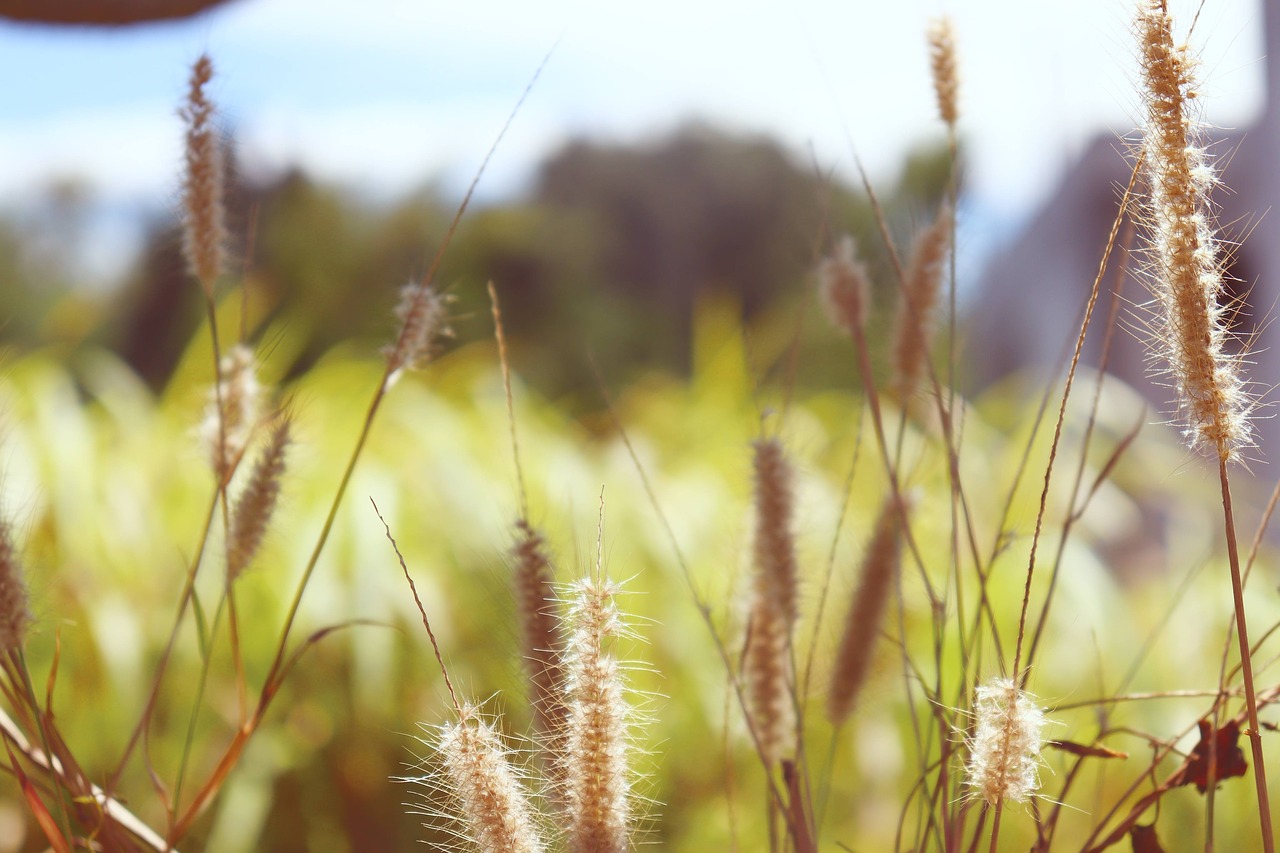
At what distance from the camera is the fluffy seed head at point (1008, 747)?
18 centimetres

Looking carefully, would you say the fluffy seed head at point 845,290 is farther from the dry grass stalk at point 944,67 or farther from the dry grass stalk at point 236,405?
the dry grass stalk at point 236,405

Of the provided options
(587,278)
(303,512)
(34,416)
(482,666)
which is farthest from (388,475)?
(587,278)

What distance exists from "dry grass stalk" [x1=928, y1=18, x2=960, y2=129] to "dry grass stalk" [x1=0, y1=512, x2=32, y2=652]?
285mm

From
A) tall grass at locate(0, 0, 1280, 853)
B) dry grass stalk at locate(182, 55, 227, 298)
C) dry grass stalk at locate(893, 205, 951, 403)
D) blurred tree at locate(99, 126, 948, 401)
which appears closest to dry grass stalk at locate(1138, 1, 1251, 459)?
tall grass at locate(0, 0, 1280, 853)

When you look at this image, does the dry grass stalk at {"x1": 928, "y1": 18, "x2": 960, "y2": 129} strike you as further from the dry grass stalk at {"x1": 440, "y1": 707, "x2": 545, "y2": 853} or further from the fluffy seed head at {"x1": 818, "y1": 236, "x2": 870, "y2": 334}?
the dry grass stalk at {"x1": 440, "y1": 707, "x2": 545, "y2": 853}

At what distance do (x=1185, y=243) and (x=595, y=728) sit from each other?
15cm

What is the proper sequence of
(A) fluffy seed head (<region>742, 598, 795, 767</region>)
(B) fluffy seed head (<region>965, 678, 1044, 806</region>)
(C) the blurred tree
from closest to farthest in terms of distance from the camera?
1. (B) fluffy seed head (<region>965, 678, 1044, 806</region>)
2. (A) fluffy seed head (<region>742, 598, 795, 767</region>)
3. (C) the blurred tree

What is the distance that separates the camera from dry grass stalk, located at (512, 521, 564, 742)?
0.25 m

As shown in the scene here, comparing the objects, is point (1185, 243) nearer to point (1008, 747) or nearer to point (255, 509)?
point (1008, 747)

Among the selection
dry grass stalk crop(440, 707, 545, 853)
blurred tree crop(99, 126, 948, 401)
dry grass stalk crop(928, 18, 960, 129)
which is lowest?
dry grass stalk crop(440, 707, 545, 853)

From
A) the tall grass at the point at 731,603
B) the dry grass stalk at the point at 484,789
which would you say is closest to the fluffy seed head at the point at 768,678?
the tall grass at the point at 731,603

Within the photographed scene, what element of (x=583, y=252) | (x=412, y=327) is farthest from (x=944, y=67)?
(x=583, y=252)

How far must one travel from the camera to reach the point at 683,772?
87cm

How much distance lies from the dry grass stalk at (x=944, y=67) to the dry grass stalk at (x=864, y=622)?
0.12m
